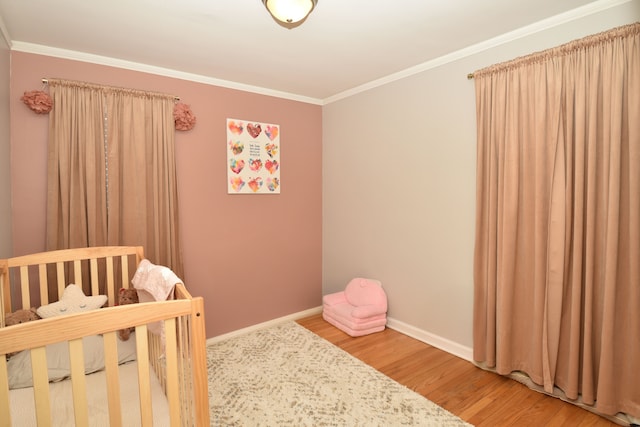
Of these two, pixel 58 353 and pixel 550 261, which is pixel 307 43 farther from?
pixel 58 353

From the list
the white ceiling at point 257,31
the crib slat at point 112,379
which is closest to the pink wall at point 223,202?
the white ceiling at point 257,31

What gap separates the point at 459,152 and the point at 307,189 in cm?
169

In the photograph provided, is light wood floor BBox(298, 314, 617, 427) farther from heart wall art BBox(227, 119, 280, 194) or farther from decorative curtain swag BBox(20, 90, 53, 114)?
decorative curtain swag BBox(20, 90, 53, 114)

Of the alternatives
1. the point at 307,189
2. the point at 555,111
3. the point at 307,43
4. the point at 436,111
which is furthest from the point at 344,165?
the point at 555,111

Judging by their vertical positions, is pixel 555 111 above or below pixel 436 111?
below

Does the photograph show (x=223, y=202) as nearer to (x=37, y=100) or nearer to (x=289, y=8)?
(x=37, y=100)

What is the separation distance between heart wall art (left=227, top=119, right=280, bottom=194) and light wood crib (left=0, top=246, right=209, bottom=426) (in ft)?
5.18

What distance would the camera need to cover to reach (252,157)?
3.23 m

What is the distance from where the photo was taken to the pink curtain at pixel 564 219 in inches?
70.2

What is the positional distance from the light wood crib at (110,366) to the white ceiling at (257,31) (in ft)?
4.71

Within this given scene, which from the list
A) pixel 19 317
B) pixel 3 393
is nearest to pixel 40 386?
pixel 3 393

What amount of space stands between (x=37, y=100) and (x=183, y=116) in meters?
0.93

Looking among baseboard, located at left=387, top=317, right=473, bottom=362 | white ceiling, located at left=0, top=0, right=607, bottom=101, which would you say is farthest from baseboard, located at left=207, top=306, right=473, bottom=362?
white ceiling, located at left=0, top=0, right=607, bottom=101

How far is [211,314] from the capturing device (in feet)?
10.0
